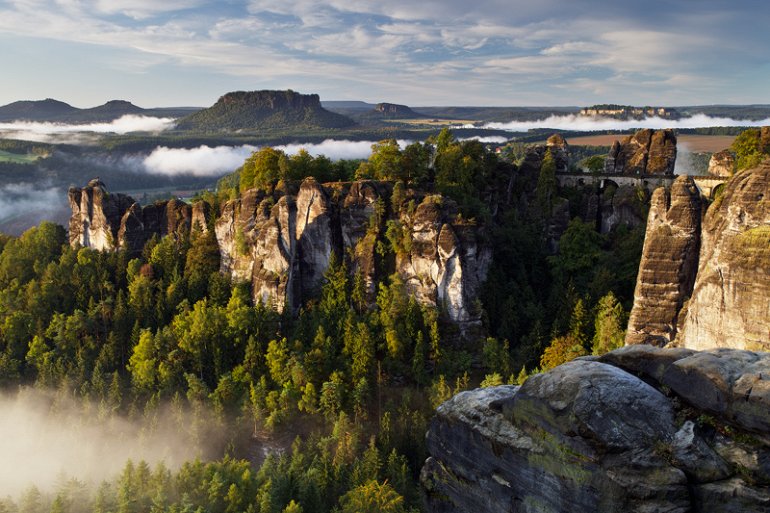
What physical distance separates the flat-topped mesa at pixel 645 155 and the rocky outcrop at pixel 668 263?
22.9 meters

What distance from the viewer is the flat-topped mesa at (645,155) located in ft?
191

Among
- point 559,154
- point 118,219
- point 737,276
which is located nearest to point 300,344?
point 118,219

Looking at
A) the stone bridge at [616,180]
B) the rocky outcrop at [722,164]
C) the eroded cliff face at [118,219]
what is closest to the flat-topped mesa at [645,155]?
the stone bridge at [616,180]

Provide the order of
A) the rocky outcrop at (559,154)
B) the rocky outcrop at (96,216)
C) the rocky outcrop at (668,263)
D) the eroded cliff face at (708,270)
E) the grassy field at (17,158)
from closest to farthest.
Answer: the eroded cliff face at (708,270) < the rocky outcrop at (668,263) < the rocky outcrop at (559,154) < the rocky outcrop at (96,216) < the grassy field at (17,158)

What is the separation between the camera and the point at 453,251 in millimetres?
46344

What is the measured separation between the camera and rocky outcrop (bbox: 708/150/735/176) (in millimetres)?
50125

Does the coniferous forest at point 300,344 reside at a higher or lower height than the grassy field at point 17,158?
lower

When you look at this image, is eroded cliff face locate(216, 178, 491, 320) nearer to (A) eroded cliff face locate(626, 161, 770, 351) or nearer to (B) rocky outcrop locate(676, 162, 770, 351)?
(A) eroded cliff face locate(626, 161, 770, 351)

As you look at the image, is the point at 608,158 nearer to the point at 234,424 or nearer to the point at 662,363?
→ the point at 234,424

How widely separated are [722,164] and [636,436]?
45.7 metres

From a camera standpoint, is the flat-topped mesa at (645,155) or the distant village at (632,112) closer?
the flat-topped mesa at (645,155)

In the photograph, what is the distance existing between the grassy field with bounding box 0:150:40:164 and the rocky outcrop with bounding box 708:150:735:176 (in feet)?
636

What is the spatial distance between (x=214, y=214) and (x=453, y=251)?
28192 mm

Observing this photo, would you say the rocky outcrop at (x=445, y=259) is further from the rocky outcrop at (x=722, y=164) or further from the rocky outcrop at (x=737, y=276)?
the rocky outcrop at (x=722, y=164)
